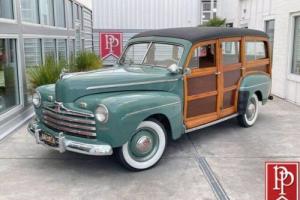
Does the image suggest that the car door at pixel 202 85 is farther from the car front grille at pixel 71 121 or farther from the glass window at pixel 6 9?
the glass window at pixel 6 9

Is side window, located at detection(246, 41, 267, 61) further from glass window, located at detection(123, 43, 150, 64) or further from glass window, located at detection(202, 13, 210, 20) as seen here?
glass window, located at detection(202, 13, 210, 20)

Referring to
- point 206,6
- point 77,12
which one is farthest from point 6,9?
point 206,6

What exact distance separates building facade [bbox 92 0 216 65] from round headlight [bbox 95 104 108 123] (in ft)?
22.5

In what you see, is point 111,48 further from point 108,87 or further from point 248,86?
point 108,87

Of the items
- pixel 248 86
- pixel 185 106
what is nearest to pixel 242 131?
pixel 248 86

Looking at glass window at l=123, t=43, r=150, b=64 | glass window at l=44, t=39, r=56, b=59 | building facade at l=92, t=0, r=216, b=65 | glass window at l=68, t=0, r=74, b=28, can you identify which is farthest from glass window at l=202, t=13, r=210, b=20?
glass window at l=123, t=43, r=150, b=64

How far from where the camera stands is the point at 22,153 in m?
4.62

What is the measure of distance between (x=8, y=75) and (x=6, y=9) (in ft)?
3.86

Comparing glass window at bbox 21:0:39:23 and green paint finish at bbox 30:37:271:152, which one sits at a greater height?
glass window at bbox 21:0:39:23

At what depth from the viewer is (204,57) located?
4.88 m

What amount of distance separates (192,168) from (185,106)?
918mm

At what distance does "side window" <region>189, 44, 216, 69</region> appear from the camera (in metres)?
Answer: 4.71

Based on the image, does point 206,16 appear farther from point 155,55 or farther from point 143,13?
Result: point 155,55

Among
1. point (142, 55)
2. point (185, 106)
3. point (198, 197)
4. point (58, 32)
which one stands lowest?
point (198, 197)
